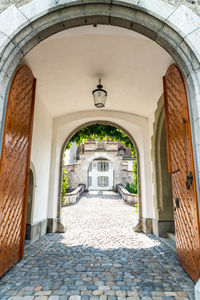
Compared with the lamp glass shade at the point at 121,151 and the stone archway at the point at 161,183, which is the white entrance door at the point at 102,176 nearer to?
the lamp glass shade at the point at 121,151

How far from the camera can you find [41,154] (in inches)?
214

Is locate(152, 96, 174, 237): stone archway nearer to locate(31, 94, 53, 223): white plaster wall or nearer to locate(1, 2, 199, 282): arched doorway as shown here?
locate(1, 2, 199, 282): arched doorway

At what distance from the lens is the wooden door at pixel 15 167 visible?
2715 mm

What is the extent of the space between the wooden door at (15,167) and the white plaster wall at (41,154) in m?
1.32

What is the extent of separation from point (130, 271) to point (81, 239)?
234cm

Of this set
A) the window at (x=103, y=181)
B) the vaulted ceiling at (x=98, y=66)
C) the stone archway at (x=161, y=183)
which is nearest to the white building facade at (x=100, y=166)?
the window at (x=103, y=181)

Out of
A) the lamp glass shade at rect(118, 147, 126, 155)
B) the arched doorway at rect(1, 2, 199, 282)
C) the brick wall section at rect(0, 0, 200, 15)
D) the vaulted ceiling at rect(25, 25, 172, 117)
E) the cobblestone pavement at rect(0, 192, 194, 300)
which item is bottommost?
the cobblestone pavement at rect(0, 192, 194, 300)

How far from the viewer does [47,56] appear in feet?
12.3

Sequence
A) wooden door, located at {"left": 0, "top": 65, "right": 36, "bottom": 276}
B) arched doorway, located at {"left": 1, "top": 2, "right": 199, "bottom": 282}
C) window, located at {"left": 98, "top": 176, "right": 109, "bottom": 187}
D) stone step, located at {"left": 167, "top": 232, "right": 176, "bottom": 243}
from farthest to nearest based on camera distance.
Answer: window, located at {"left": 98, "top": 176, "right": 109, "bottom": 187}
stone step, located at {"left": 167, "top": 232, "right": 176, "bottom": 243}
wooden door, located at {"left": 0, "top": 65, "right": 36, "bottom": 276}
arched doorway, located at {"left": 1, "top": 2, "right": 199, "bottom": 282}

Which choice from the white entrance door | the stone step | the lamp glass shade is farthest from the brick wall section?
the white entrance door

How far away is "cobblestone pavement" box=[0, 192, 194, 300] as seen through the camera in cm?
238

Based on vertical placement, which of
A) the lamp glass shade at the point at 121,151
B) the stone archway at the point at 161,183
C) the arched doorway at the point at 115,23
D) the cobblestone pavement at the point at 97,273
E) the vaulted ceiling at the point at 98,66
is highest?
the lamp glass shade at the point at 121,151

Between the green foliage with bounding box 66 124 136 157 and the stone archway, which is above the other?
the green foliage with bounding box 66 124 136 157

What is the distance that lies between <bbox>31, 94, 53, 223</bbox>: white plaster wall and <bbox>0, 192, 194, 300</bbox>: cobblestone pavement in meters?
0.95
